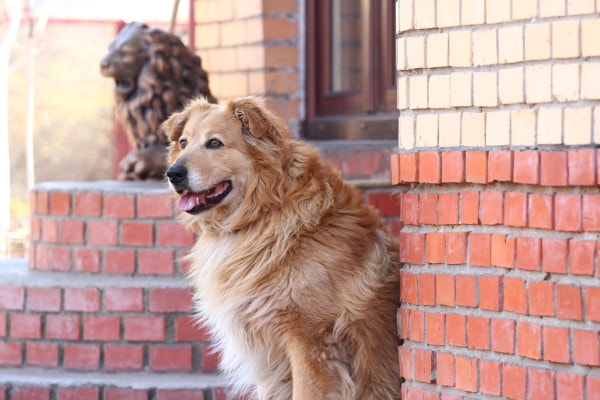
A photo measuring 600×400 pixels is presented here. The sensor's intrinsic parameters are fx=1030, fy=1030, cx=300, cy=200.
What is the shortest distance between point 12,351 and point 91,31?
1352 cm

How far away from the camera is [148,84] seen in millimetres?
5742

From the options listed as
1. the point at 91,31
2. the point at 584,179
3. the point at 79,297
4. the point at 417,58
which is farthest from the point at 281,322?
the point at 91,31

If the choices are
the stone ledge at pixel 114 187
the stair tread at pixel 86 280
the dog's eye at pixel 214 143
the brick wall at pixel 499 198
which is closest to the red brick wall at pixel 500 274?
the brick wall at pixel 499 198

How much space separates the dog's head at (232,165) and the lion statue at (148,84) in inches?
62.0

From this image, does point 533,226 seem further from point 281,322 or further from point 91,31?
point 91,31

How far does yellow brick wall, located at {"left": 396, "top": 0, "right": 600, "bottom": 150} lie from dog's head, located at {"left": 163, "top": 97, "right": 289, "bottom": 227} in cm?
61

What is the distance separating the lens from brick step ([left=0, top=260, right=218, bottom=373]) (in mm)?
5152

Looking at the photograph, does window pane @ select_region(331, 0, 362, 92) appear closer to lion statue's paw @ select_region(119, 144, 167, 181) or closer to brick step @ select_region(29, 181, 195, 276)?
lion statue's paw @ select_region(119, 144, 167, 181)

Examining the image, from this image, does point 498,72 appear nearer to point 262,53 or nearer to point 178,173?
point 178,173

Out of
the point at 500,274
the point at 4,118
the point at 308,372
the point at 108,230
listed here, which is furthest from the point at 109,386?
the point at 4,118

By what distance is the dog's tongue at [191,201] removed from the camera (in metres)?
4.15

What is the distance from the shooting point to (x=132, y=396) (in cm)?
497

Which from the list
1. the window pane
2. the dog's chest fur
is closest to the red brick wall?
the dog's chest fur

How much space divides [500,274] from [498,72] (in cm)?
66
